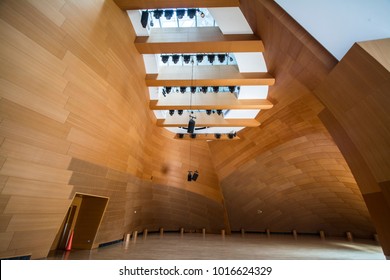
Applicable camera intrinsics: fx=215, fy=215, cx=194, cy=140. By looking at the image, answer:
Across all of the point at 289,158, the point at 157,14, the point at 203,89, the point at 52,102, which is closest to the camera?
the point at 52,102

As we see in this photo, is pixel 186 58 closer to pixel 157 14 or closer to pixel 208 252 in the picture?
pixel 157 14

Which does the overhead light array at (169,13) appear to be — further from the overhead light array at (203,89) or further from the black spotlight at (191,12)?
the overhead light array at (203,89)

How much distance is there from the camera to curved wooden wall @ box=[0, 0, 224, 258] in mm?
3379

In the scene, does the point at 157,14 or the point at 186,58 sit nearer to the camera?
the point at 157,14

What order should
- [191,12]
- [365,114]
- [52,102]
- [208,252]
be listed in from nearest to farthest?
1. [365,114]
2. [52,102]
3. [191,12]
4. [208,252]

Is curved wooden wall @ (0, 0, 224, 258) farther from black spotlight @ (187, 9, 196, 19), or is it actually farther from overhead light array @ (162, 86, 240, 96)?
black spotlight @ (187, 9, 196, 19)

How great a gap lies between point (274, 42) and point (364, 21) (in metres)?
1.90

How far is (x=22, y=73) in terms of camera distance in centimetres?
339

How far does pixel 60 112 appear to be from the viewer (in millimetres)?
4129

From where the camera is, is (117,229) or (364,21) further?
(117,229)

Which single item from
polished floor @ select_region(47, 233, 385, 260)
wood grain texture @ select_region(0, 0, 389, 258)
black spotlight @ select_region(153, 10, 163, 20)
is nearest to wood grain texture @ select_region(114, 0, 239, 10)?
wood grain texture @ select_region(0, 0, 389, 258)

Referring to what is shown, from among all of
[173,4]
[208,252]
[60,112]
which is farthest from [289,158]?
[60,112]

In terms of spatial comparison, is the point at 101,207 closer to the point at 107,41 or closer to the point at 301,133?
the point at 107,41

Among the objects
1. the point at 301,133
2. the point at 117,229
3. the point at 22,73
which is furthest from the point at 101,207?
the point at 301,133
